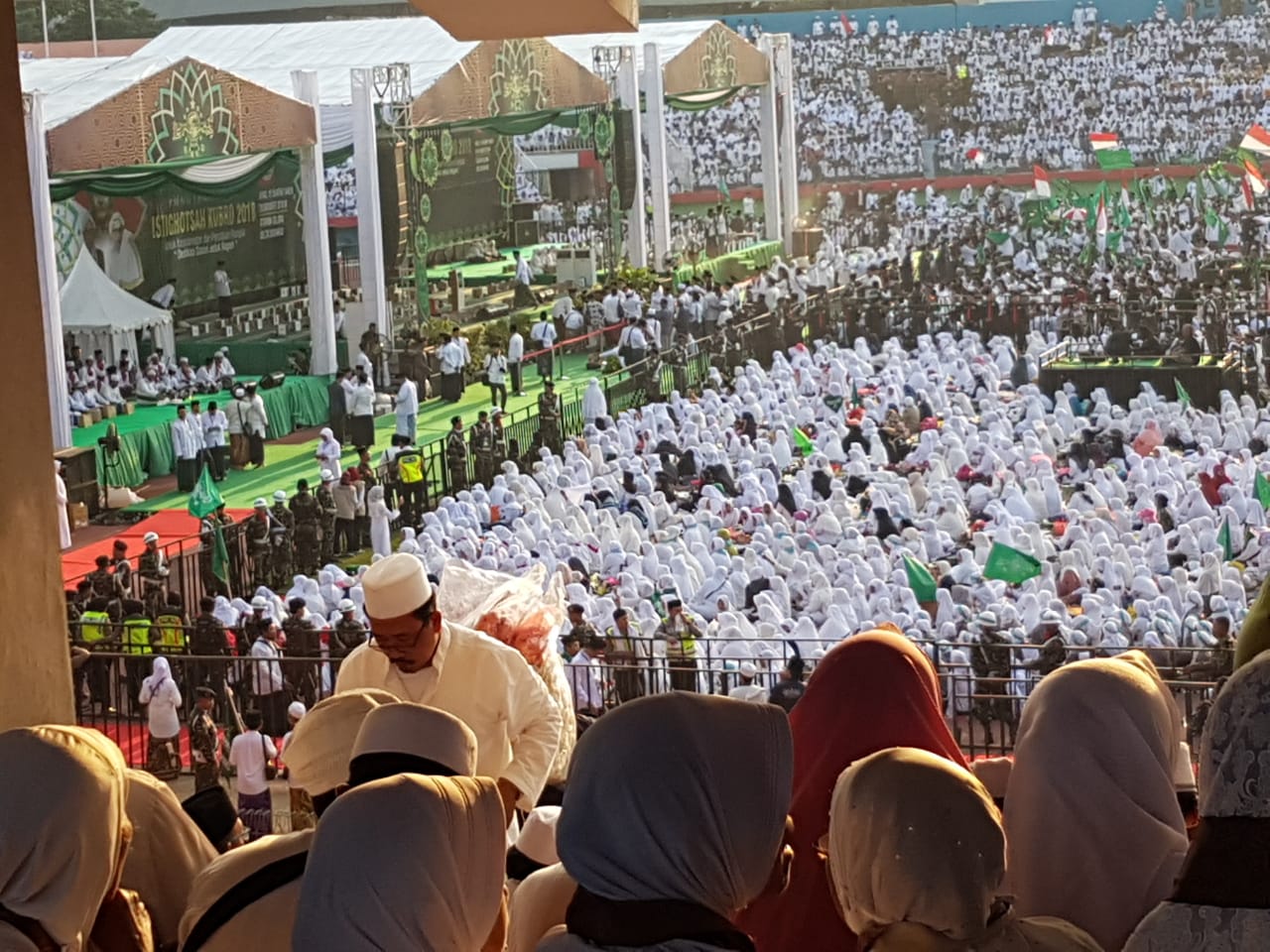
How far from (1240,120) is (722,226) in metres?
7.20

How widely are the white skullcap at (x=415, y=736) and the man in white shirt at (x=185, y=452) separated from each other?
415 inches

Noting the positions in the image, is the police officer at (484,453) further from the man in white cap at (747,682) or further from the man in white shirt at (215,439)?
the man in white cap at (747,682)

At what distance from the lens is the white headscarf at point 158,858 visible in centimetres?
207

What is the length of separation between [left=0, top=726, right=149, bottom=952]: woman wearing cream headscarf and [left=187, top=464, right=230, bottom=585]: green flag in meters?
8.57

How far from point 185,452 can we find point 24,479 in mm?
9771

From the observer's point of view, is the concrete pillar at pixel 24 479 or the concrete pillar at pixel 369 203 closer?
the concrete pillar at pixel 24 479

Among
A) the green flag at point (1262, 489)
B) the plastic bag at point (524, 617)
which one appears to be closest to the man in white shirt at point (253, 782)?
the plastic bag at point (524, 617)

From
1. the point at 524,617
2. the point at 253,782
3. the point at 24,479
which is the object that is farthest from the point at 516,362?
the point at 24,479

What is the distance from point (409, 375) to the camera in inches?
589

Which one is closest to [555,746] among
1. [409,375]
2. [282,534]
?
[282,534]

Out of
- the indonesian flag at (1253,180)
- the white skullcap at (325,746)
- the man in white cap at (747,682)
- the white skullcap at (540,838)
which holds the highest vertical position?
the indonesian flag at (1253,180)

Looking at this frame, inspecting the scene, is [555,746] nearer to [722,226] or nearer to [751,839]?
[751,839]

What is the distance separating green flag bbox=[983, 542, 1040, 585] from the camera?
30.8 feet

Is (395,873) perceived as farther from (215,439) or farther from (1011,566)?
(215,439)
